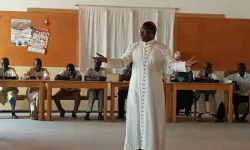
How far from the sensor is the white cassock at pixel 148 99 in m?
4.29

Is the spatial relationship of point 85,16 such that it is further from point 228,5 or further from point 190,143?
point 190,143

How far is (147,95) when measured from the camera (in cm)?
429

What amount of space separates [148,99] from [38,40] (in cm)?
638

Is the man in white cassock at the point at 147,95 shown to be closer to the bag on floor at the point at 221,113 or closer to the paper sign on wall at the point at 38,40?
the bag on floor at the point at 221,113

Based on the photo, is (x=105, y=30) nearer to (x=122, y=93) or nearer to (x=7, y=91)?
(x=122, y=93)

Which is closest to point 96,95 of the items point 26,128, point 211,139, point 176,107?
point 176,107

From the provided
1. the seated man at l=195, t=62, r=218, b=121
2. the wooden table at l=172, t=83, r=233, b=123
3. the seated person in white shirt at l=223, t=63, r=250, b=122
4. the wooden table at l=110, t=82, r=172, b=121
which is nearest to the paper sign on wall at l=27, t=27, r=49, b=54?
the wooden table at l=110, t=82, r=172, b=121

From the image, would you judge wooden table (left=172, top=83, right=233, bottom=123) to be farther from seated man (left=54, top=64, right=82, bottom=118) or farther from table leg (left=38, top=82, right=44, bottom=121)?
table leg (left=38, top=82, right=44, bottom=121)

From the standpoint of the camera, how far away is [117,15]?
1023 centimetres

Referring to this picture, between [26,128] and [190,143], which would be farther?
[26,128]

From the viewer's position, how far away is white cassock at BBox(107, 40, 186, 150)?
4293 millimetres

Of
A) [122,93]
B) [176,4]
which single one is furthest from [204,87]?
[176,4]

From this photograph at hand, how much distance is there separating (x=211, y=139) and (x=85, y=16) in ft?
17.2

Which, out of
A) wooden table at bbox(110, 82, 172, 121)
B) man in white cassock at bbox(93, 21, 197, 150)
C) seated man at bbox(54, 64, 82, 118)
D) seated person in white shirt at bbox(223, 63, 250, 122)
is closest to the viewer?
man in white cassock at bbox(93, 21, 197, 150)
